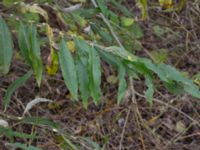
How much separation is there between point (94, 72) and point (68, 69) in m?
0.07

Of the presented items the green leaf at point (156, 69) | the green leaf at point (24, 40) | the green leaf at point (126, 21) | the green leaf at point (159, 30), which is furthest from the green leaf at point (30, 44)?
the green leaf at point (159, 30)

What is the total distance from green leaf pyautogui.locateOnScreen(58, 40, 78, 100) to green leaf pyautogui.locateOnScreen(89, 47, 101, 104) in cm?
5

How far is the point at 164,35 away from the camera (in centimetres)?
339

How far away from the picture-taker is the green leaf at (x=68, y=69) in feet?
4.30

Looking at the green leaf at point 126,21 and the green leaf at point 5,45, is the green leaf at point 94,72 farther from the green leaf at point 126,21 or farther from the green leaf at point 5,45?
the green leaf at point 126,21

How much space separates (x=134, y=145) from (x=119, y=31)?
2.17 ft

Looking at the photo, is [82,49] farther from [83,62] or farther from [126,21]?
[126,21]

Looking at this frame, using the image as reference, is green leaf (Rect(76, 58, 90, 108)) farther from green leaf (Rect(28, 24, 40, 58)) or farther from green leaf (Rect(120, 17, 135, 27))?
green leaf (Rect(120, 17, 135, 27))

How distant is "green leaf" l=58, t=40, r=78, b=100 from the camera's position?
4.30ft

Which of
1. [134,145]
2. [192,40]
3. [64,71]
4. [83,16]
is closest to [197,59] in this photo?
[192,40]

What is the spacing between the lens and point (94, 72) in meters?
1.33

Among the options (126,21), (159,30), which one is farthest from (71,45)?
(159,30)

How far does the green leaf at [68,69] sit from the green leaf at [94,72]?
0.05 m

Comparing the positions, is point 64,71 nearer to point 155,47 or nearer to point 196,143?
point 196,143
